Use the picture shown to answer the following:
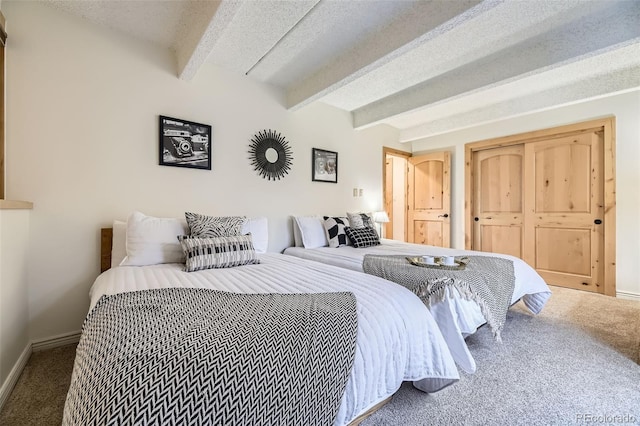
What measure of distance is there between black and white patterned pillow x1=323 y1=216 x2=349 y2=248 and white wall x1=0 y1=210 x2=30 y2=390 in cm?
255

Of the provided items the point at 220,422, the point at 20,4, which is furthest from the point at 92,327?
the point at 20,4

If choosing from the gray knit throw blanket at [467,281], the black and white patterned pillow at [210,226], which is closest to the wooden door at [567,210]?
the gray knit throw blanket at [467,281]

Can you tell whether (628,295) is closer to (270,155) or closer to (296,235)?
(296,235)

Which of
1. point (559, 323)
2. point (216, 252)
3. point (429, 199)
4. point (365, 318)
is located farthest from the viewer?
point (429, 199)

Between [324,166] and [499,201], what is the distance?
2.84m

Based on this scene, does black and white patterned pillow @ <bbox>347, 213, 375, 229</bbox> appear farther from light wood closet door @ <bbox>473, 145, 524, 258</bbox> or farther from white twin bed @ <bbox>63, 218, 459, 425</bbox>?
light wood closet door @ <bbox>473, 145, 524, 258</bbox>

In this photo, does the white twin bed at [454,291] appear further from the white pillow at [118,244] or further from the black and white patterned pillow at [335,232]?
the white pillow at [118,244]

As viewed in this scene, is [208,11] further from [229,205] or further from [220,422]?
[220,422]

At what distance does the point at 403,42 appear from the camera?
81.0 inches

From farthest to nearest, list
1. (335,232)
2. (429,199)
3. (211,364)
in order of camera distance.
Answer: (429,199) → (335,232) → (211,364)

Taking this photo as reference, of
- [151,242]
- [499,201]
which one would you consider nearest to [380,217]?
[499,201]

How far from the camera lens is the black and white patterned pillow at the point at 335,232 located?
10.7 feet

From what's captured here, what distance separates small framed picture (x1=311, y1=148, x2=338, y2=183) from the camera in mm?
3639

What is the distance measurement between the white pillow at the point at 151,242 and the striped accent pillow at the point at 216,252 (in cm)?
8
